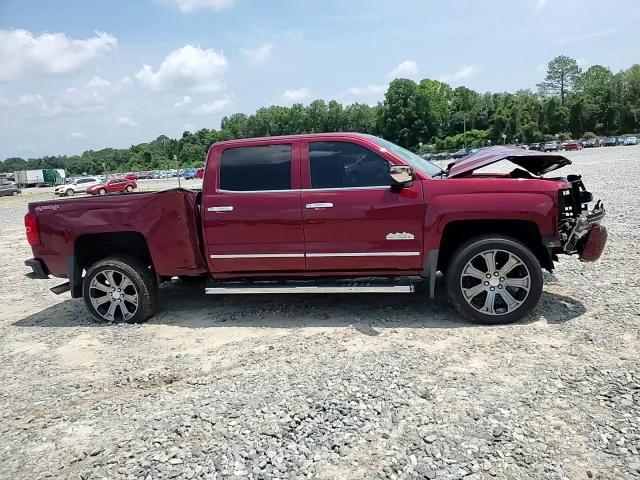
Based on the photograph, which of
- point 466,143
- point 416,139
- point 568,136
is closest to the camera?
point 568,136

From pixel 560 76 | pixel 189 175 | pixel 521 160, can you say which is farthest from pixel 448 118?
pixel 521 160

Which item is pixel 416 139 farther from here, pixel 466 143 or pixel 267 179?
pixel 267 179

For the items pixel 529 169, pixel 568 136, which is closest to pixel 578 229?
pixel 529 169

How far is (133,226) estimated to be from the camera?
222 inches

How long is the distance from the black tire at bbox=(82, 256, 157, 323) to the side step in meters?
0.76

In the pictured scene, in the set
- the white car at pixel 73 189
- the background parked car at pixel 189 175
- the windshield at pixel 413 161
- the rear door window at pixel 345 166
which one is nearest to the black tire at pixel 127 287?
the rear door window at pixel 345 166

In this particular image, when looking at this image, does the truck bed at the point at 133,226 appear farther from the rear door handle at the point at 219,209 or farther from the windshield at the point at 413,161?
the windshield at the point at 413,161

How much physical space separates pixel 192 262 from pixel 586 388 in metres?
3.96

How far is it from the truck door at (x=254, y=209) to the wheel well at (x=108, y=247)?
3.44ft

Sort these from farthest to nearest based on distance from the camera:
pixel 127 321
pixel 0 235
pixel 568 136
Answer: pixel 568 136 → pixel 0 235 → pixel 127 321

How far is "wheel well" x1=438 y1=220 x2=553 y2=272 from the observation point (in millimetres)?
5141

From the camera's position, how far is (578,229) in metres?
4.93

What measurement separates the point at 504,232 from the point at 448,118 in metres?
130

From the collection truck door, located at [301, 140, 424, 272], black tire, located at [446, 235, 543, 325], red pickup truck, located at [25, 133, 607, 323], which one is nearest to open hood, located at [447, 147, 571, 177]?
red pickup truck, located at [25, 133, 607, 323]
